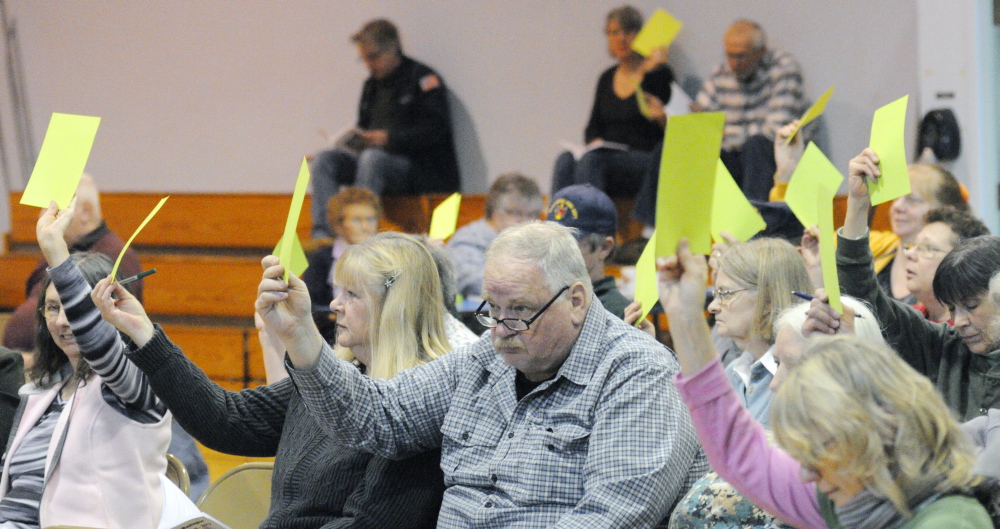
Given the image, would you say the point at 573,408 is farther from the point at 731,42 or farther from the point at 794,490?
the point at 731,42

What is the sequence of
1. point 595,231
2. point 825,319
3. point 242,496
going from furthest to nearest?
point 595,231
point 242,496
point 825,319

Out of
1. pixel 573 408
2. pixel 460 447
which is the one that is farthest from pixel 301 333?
pixel 573 408

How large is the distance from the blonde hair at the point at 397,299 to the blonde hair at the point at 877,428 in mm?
1096

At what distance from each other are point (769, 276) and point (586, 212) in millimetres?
779

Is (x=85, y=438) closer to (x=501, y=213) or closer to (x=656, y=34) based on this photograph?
(x=501, y=213)

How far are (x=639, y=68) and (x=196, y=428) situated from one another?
3.75 m

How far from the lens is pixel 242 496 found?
8.21ft

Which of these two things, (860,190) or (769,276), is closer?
(860,190)

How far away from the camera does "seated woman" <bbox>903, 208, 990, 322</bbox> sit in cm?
272

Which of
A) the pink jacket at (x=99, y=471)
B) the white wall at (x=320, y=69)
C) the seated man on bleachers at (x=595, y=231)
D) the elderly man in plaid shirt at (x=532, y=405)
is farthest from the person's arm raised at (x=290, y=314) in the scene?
the white wall at (x=320, y=69)

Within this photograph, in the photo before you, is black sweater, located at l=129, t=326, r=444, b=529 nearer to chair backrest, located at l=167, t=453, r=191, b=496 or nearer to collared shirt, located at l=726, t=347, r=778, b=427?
chair backrest, located at l=167, t=453, r=191, b=496

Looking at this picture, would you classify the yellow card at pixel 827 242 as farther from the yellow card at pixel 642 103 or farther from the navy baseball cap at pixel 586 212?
the yellow card at pixel 642 103

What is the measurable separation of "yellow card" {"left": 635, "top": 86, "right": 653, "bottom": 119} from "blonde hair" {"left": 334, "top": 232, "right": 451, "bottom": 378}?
310 cm

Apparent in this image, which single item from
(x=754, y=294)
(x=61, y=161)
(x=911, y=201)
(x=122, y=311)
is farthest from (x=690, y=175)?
(x=911, y=201)
